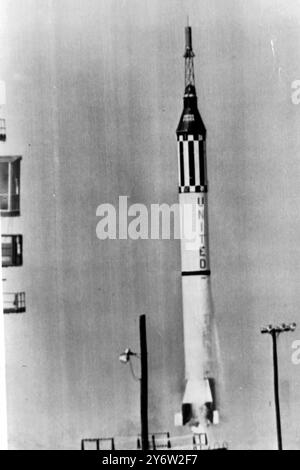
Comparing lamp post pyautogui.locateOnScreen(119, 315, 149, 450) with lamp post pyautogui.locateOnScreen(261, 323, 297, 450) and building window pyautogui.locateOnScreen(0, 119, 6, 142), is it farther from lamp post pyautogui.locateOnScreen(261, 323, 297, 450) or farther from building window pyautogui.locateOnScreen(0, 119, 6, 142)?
building window pyautogui.locateOnScreen(0, 119, 6, 142)

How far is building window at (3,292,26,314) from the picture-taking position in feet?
9.48

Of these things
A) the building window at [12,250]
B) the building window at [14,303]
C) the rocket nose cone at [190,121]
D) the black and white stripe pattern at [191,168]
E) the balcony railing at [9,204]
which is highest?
the rocket nose cone at [190,121]

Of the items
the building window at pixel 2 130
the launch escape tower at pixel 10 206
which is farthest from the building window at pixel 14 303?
the building window at pixel 2 130

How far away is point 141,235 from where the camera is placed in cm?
287

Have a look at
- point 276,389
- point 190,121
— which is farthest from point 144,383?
point 190,121

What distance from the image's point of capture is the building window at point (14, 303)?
2.89 metres

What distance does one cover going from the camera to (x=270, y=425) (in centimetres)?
285

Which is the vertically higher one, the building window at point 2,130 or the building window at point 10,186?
the building window at point 2,130

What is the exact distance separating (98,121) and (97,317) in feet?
2.18

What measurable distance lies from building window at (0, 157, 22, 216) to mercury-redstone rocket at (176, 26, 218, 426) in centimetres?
55

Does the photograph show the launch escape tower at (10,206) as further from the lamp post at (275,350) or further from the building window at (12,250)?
the lamp post at (275,350)
